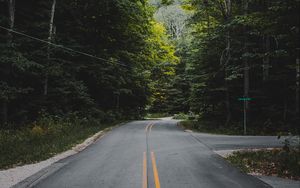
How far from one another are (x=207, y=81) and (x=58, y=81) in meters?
13.2

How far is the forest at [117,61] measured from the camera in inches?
840

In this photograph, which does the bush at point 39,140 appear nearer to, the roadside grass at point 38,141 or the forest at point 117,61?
the roadside grass at point 38,141

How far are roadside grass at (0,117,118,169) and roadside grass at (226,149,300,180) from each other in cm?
792

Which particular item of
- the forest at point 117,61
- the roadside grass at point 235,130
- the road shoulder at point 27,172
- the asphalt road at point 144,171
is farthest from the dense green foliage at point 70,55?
the roadside grass at point 235,130

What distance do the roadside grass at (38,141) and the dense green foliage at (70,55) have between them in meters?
2.37

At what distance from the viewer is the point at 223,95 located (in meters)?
29.3

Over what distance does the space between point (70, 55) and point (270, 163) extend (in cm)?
1981

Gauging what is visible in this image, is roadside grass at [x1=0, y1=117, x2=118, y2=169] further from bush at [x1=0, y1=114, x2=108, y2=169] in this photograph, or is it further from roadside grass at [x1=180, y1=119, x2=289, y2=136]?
roadside grass at [x1=180, y1=119, x2=289, y2=136]

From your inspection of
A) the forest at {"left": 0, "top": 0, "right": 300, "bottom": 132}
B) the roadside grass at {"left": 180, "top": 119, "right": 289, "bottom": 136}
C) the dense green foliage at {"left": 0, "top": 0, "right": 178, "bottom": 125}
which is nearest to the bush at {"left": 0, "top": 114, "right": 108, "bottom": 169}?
the forest at {"left": 0, "top": 0, "right": 300, "bottom": 132}

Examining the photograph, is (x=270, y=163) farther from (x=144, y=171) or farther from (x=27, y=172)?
(x=27, y=172)

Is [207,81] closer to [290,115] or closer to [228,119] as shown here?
[228,119]

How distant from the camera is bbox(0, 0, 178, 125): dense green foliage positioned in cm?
2059

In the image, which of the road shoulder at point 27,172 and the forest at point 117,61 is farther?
the forest at point 117,61

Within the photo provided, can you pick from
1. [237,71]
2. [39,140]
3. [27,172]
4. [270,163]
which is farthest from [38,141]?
[237,71]
